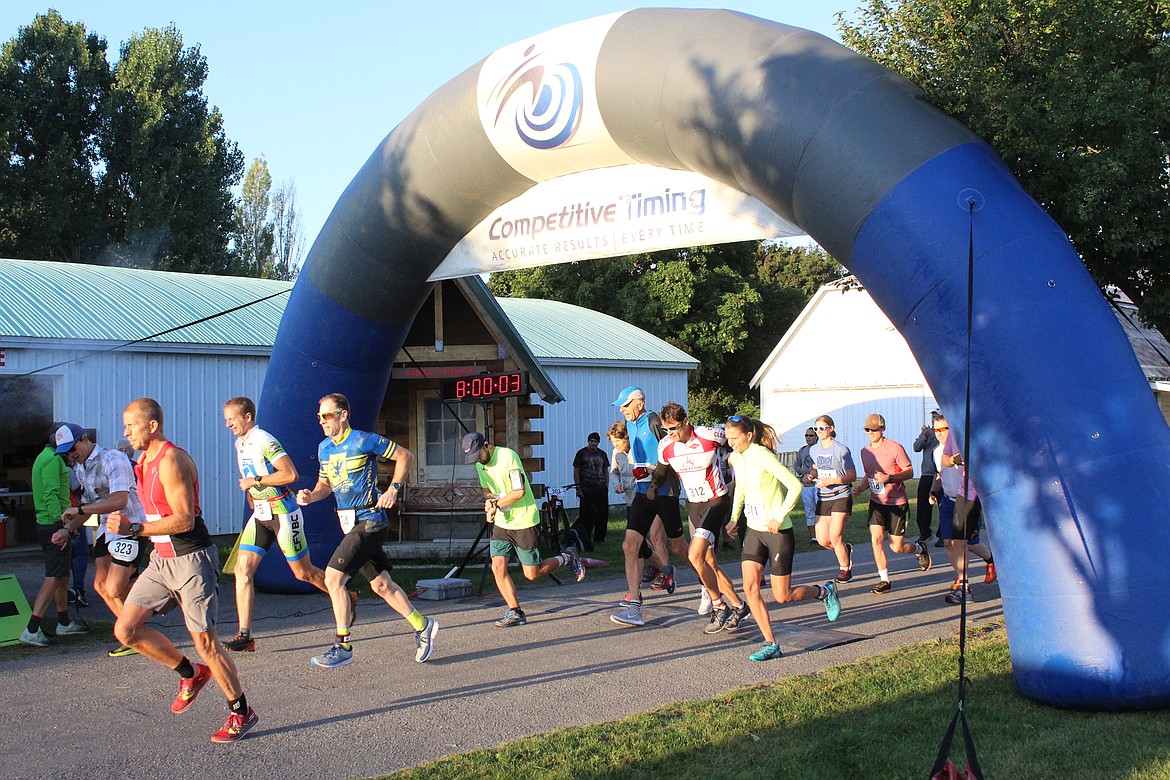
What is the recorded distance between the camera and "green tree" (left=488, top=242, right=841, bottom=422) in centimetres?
3628

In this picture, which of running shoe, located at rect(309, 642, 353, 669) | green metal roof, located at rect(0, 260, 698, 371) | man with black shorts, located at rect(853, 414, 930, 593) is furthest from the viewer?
green metal roof, located at rect(0, 260, 698, 371)

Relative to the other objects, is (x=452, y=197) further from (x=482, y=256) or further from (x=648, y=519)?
(x=648, y=519)

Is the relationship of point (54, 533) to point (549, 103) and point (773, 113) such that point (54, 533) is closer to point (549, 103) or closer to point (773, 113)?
point (549, 103)

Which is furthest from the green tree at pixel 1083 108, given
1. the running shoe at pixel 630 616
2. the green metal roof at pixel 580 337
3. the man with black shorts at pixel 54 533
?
the green metal roof at pixel 580 337

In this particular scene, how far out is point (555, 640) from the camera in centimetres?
855

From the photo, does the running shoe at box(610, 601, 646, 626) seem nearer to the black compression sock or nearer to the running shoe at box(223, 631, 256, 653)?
the running shoe at box(223, 631, 256, 653)

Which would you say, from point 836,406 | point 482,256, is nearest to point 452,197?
point 482,256

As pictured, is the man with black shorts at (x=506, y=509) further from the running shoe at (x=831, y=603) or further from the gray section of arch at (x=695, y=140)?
the running shoe at (x=831, y=603)

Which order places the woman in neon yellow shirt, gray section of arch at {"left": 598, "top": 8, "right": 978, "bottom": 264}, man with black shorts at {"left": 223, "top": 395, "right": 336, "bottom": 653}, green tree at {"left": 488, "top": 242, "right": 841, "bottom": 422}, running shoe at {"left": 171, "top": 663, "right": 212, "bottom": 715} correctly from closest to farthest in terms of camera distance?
running shoe at {"left": 171, "top": 663, "right": 212, "bottom": 715} → gray section of arch at {"left": 598, "top": 8, "right": 978, "bottom": 264} → man with black shorts at {"left": 223, "top": 395, "right": 336, "bottom": 653} → the woman in neon yellow shirt → green tree at {"left": 488, "top": 242, "right": 841, "bottom": 422}

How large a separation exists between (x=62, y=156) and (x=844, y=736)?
3315 centimetres

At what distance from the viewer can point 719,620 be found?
8.83 m

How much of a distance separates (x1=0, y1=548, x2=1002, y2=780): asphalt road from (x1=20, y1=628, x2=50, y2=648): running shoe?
0.36 ft

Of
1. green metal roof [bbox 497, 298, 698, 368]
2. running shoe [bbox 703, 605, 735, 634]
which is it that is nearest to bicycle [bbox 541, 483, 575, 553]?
running shoe [bbox 703, 605, 735, 634]

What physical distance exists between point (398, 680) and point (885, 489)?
5593 millimetres
